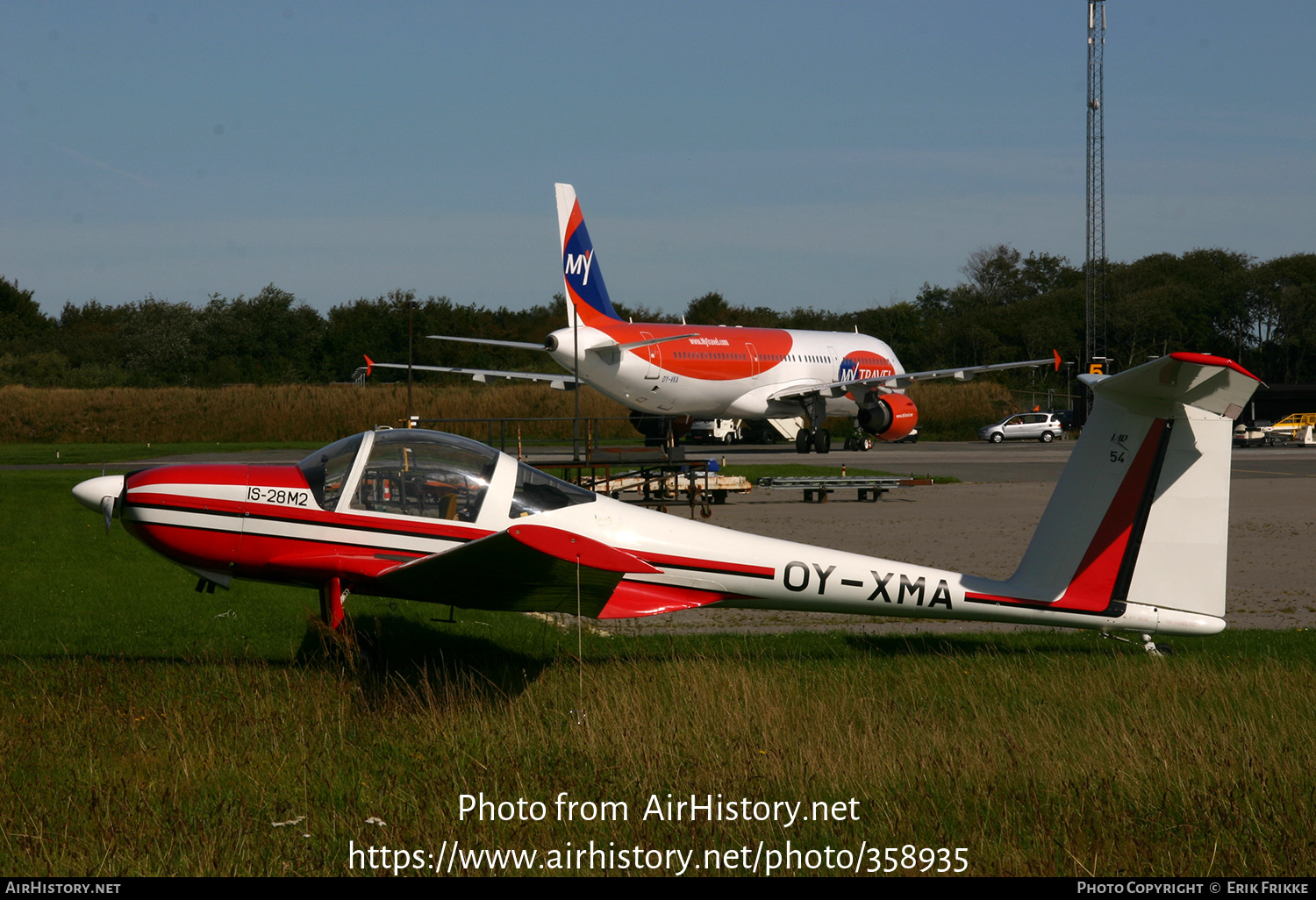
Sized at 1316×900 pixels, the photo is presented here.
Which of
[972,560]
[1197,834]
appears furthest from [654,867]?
[972,560]

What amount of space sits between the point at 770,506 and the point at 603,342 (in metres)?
9.82

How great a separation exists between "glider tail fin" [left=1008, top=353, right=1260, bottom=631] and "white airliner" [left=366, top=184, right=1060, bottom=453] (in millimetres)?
19633

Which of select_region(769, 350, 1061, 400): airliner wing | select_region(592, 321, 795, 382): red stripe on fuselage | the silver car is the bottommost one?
the silver car

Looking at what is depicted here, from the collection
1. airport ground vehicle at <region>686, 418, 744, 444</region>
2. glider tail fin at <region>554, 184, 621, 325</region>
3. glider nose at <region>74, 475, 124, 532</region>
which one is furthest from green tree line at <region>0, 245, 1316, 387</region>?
glider nose at <region>74, 475, 124, 532</region>

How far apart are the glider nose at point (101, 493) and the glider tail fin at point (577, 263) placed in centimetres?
2072

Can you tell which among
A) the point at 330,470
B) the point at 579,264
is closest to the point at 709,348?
the point at 579,264

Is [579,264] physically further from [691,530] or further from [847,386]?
[691,530]

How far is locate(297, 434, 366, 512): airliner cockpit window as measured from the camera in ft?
23.9

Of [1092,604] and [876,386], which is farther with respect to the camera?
[876,386]

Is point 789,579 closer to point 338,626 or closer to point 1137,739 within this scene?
point 1137,739

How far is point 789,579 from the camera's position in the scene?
7500 mm

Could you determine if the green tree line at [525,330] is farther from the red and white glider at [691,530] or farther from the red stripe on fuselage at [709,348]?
the red and white glider at [691,530]

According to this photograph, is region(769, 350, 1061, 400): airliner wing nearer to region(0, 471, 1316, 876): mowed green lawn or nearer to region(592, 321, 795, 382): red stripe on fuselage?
region(592, 321, 795, 382): red stripe on fuselage

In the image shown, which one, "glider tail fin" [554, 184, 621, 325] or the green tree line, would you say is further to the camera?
the green tree line
